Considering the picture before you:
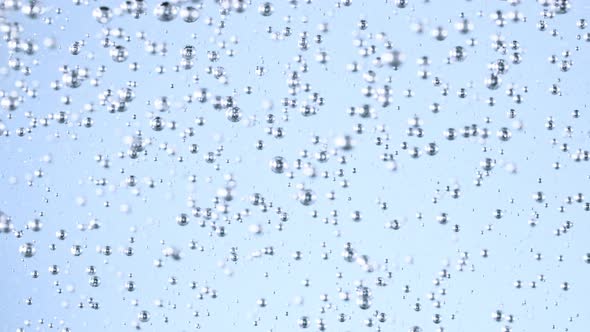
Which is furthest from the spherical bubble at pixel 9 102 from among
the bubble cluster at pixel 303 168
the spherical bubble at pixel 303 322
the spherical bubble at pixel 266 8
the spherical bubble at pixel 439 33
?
the spherical bubble at pixel 439 33

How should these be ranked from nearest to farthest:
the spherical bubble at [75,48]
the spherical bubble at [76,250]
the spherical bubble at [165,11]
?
1. the spherical bubble at [165,11]
2. the spherical bubble at [75,48]
3. the spherical bubble at [76,250]

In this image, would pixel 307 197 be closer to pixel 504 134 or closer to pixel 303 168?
pixel 303 168

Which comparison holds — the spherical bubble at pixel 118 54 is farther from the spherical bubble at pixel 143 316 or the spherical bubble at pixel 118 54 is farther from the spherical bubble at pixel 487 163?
the spherical bubble at pixel 487 163

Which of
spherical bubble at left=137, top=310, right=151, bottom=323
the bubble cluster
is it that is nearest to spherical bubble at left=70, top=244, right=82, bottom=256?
the bubble cluster

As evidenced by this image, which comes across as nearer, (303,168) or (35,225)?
(303,168)

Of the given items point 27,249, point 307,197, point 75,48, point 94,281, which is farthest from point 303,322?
point 75,48

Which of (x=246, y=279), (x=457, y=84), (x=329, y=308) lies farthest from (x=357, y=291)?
(x=457, y=84)

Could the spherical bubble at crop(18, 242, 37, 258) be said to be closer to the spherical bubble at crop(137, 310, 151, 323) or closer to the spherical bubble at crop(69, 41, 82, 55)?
the spherical bubble at crop(137, 310, 151, 323)
